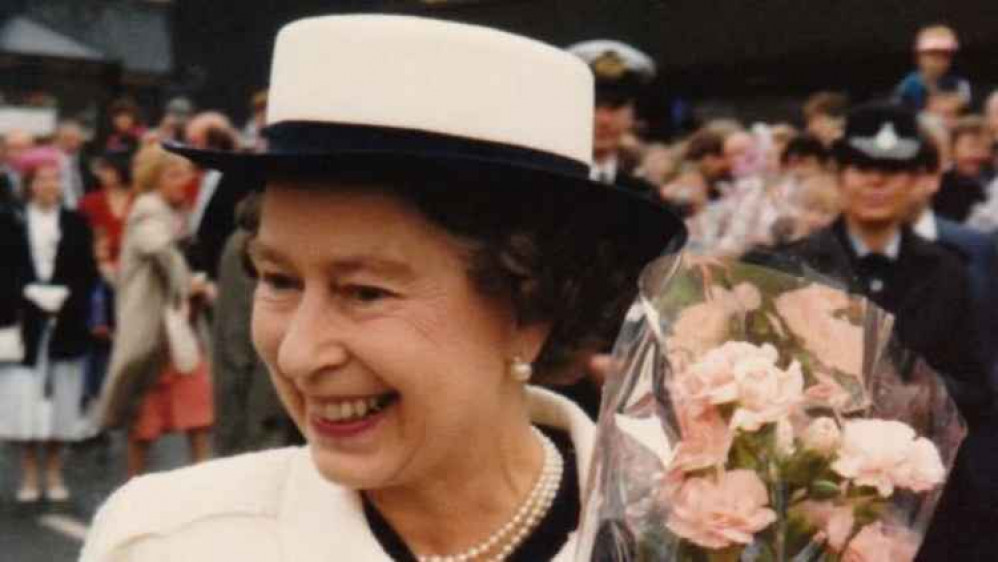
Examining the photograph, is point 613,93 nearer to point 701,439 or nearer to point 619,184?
point 619,184

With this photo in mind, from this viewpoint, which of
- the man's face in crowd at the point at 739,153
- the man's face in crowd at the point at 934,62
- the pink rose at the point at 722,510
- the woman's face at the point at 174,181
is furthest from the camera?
the man's face in crowd at the point at 934,62

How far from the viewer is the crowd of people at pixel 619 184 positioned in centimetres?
497

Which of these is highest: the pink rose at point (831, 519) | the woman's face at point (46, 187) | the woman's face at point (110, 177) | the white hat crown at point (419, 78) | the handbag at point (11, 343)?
the white hat crown at point (419, 78)

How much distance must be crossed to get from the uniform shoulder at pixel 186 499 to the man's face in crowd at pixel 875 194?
10.4 ft

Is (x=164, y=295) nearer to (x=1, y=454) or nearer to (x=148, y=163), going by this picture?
(x=148, y=163)

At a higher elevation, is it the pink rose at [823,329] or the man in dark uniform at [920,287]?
the pink rose at [823,329]

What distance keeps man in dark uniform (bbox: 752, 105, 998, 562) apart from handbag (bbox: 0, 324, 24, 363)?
5059mm

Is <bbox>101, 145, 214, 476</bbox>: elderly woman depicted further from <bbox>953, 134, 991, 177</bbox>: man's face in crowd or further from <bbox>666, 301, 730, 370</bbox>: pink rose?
<bbox>666, 301, 730, 370</bbox>: pink rose

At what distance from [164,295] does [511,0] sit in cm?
1176

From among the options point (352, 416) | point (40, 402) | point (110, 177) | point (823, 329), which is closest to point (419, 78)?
point (352, 416)

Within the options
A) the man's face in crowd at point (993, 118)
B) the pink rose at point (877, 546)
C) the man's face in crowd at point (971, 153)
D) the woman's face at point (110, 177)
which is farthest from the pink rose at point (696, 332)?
the woman's face at point (110, 177)

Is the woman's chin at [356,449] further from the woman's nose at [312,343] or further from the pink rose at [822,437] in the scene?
the pink rose at [822,437]

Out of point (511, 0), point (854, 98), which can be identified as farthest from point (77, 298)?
point (511, 0)

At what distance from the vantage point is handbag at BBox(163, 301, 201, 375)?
816cm
